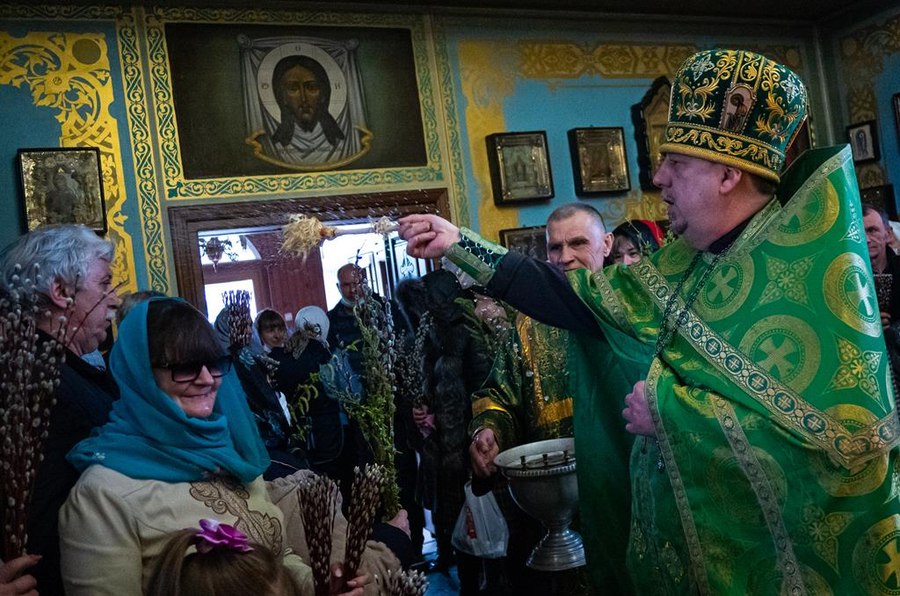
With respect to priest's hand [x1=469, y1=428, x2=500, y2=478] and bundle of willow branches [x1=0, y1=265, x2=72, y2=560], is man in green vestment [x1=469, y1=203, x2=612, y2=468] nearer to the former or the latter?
priest's hand [x1=469, y1=428, x2=500, y2=478]

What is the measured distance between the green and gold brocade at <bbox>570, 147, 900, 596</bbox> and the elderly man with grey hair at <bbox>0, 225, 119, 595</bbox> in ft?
4.66

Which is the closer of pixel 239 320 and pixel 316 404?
pixel 239 320

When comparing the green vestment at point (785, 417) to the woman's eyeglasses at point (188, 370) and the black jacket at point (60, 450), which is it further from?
the black jacket at point (60, 450)

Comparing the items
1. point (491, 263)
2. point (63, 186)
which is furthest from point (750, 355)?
point (63, 186)

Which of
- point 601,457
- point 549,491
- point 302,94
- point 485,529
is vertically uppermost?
point 302,94

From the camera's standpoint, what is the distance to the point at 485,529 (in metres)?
4.05

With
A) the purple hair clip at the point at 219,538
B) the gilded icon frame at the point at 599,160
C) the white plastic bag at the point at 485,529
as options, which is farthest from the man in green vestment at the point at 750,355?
the gilded icon frame at the point at 599,160

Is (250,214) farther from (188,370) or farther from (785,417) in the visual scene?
(785,417)

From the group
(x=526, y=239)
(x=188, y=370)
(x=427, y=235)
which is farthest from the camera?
(x=526, y=239)

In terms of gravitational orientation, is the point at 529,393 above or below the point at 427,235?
below

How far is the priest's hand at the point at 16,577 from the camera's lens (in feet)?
5.62

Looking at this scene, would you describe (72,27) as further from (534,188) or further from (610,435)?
(610,435)

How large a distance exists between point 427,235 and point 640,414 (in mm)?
696

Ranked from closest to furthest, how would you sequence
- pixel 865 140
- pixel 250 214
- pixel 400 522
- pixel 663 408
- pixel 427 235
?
pixel 663 408 → pixel 427 235 → pixel 400 522 → pixel 250 214 → pixel 865 140
